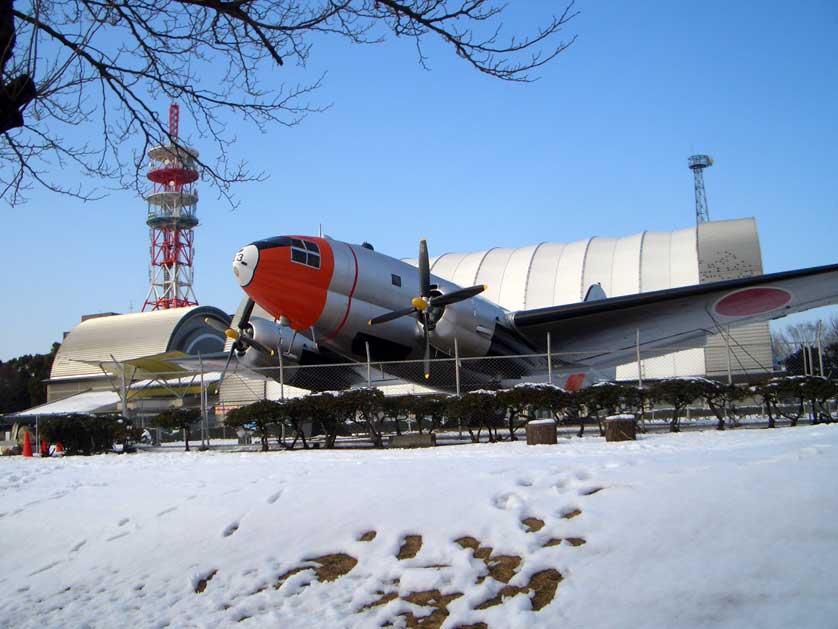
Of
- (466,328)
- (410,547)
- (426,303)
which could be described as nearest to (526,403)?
(426,303)

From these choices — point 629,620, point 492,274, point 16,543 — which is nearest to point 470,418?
point 16,543

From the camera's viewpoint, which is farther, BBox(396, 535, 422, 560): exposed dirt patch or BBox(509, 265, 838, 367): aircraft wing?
BBox(509, 265, 838, 367): aircraft wing

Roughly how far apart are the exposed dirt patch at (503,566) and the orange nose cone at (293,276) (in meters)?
14.2

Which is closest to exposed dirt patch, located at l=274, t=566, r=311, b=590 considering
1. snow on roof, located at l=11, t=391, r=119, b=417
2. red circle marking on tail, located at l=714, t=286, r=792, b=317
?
red circle marking on tail, located at l=714, t=286, r=792, b=317

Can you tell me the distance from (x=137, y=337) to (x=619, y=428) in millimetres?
47570

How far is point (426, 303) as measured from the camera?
61.0 ft

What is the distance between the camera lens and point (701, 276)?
39.4 meters

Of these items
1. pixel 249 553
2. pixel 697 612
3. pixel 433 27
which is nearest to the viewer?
pixel 697 612

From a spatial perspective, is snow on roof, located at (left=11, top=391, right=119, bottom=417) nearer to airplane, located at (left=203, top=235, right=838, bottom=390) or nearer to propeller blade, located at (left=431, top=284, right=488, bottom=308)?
airplane, located at (left=203, top=235, right=838, bottom=390)

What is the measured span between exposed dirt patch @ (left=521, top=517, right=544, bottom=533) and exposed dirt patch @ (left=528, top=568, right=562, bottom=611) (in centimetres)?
64

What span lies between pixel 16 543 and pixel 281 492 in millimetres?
2683

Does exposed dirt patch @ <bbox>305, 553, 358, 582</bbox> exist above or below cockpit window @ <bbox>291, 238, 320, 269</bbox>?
below

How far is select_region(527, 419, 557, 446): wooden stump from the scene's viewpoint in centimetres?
1209

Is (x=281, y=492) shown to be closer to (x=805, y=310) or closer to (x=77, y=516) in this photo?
(x=77, y=516)
